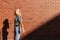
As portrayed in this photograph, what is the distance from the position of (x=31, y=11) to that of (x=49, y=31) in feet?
4.13

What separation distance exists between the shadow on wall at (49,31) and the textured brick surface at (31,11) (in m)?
0.21

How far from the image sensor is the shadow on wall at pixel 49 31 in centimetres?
1152

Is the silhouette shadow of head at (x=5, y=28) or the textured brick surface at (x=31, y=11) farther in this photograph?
the silhouette shadow of head at (x=5, y=28)

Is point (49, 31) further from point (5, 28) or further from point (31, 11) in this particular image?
point (5, 28)

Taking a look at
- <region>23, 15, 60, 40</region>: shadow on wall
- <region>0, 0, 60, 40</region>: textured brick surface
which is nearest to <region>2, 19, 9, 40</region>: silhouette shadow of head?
<region>0, 0, 60, 40</region>: textured brick surface

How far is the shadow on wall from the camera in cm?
1152

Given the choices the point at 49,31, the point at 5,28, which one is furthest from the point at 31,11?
the point at 5,28

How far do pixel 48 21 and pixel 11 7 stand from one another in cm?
187

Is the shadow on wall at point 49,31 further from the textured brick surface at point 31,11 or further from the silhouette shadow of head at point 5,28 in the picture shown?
the silhouette shadow of head at point 5,28

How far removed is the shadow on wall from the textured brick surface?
21cm

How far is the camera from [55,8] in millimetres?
11477

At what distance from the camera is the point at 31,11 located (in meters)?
11.7

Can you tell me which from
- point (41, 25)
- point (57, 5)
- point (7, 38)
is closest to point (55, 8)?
point (57, 5)

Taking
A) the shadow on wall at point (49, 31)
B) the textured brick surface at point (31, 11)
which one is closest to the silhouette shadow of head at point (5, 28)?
the textured brick surface at point (31, 11)
